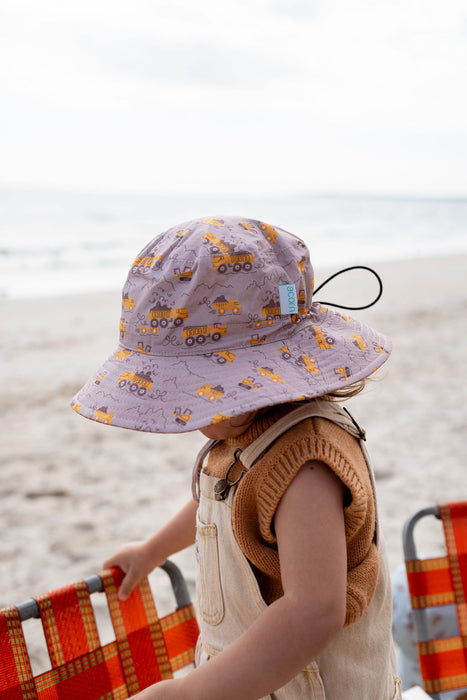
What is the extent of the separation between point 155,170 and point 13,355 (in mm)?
38906

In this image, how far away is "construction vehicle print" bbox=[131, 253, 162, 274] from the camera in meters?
0.97

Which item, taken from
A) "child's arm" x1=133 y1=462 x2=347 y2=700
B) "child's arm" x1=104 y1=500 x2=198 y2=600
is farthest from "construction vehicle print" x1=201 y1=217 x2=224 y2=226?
"child's arm" x1=104 y1=500 x2=198 y2=600

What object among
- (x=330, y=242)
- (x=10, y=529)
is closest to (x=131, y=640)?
(x=10, y=529)

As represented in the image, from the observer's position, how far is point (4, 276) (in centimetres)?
1399

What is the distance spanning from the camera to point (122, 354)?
1.03m

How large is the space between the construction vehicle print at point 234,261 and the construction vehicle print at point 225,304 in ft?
0.14

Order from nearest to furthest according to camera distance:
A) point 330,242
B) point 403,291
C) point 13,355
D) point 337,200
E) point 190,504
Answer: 1. point 190,504
2. point 13,355
3. point 403,291
4. point 330,242
5. point 337,200

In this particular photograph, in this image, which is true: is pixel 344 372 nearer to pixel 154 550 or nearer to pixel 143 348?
pixel 143 348

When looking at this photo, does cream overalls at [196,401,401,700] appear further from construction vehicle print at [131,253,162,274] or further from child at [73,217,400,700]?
construction vehicle print at [131,253,162,274]

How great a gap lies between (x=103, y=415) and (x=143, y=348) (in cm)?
12

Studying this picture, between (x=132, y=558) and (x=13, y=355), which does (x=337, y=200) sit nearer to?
(x=13, y=355)

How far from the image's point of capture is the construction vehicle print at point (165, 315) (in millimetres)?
939

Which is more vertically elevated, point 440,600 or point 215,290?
point 215,290

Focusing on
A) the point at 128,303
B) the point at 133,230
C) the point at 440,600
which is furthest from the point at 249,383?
the point at 133,230
